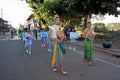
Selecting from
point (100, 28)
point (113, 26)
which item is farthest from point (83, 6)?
point (113, 26)

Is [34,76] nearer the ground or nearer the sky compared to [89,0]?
nearer the ground

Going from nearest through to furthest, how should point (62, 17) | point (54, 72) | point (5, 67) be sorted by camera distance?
point (54, 72) → point (5, 67) → point (62, 17)

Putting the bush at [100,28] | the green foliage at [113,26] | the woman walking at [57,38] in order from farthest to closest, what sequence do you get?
the green foliage at [113,26], the bush at [100,28], the woman walking at [57,38]

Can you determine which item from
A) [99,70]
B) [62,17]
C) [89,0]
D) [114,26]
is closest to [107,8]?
[89,0]

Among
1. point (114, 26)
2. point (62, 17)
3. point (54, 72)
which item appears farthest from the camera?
point (114, 26)

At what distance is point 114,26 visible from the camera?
1623 inches

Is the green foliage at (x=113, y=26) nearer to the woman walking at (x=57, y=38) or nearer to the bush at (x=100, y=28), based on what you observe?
the bush at (x=100, y=28)

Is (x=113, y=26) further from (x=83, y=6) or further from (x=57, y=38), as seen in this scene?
(x=57, y=38)

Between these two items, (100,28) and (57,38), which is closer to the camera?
(57,38)

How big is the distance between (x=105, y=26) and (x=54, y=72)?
32.3 metres

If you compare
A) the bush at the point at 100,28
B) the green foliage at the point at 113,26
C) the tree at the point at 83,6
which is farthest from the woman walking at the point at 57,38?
the green foliage at the point at 113,26

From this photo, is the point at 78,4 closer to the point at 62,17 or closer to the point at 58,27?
the point at 62,17

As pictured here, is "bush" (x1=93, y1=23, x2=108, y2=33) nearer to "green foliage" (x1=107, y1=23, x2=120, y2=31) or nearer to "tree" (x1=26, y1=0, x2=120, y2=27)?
"green foliage" (x1=107, y1=23, x2=120, y2=31)

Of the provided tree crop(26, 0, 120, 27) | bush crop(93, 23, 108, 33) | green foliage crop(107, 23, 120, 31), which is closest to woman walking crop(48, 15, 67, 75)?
tree crop(26, 0, 120, 27)
